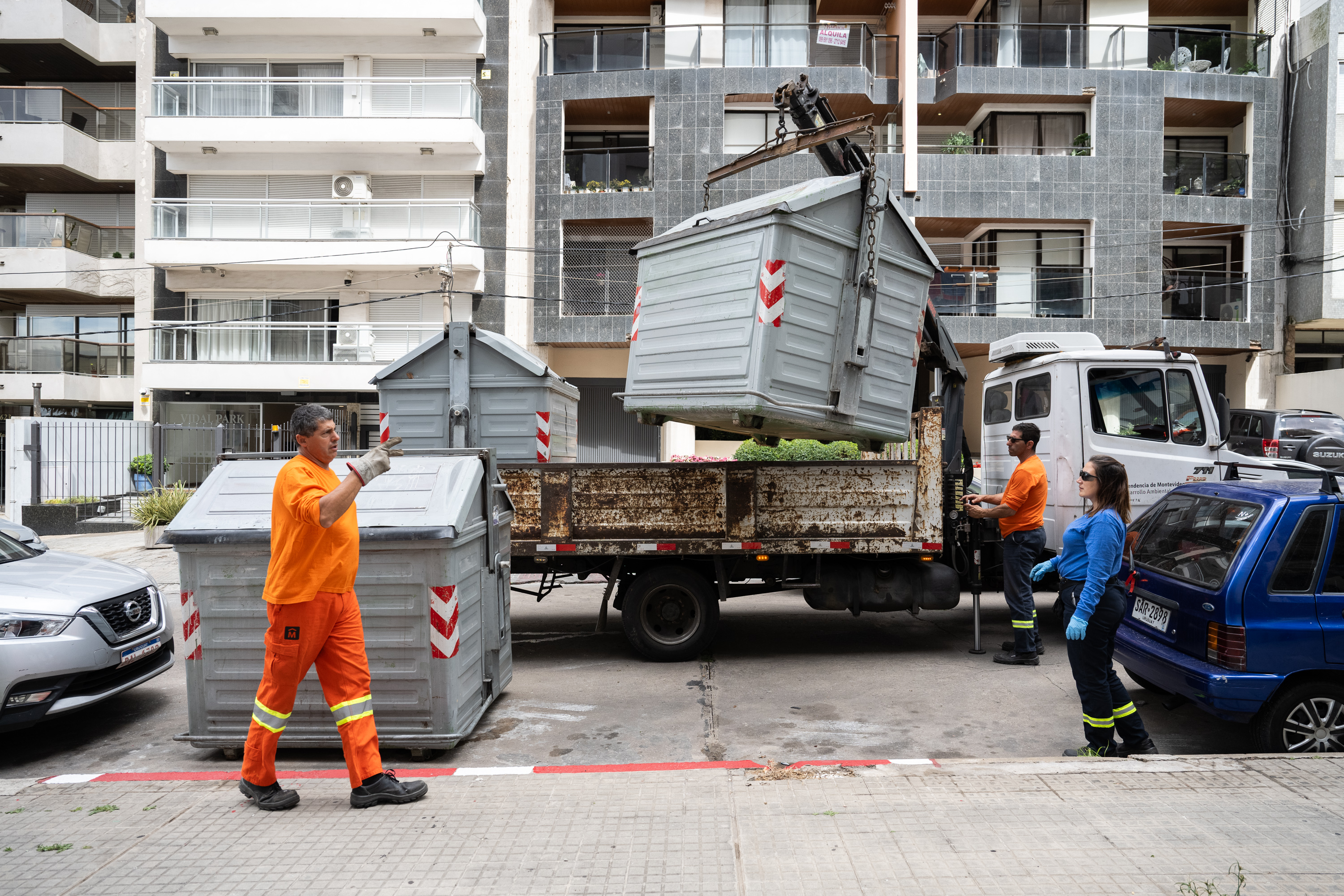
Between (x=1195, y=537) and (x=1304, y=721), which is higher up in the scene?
(x=1195, y=537)

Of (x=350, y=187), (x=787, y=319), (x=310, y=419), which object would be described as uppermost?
(x=350, y=187)

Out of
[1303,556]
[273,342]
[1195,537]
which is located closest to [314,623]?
[1195,537]

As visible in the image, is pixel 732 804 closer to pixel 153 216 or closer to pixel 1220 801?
pixel 1220 801

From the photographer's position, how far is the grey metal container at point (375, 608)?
184 inches

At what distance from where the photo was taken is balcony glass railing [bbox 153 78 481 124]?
22.1 metres

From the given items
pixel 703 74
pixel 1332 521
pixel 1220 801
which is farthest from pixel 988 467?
pixel 703 74

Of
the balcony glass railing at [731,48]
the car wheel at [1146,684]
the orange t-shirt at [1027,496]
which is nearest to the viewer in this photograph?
the car wheel at [1146,684]

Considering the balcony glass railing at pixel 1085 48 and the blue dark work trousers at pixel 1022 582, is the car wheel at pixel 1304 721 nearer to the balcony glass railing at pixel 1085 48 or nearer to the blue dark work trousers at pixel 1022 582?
the blue dark work trousers at pixel 1022 582

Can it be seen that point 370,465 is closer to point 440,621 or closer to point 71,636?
point 440,621

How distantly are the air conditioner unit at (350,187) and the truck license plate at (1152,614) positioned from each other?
71.5 feet

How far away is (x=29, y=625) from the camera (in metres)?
5.09

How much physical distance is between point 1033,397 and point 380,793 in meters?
6.70

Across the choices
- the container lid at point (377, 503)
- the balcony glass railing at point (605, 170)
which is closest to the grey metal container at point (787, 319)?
the container lid at point (377, 503)

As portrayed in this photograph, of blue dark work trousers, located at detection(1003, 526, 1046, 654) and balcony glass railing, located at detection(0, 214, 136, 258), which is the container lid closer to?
blue dark work trousers, located at detection(1003, 526, 1046, 654)
